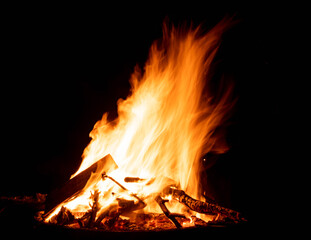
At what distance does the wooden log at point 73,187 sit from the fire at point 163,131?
0.13 meters

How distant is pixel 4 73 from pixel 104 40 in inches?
108

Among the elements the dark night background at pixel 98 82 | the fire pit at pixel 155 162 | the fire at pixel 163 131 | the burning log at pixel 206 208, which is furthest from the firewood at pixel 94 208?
the dark night background at pixel 98 82

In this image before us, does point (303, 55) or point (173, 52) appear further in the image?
point (303, 55)

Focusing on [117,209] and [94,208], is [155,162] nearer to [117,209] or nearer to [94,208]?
[117,209]

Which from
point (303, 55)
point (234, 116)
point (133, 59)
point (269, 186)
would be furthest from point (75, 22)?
point (269, 186)

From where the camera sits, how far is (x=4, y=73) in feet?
18.4

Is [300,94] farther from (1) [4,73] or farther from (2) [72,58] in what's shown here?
(1) [4,73]

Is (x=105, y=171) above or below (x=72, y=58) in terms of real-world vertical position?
below

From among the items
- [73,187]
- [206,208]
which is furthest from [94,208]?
[206,208]

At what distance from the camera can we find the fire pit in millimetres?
2570

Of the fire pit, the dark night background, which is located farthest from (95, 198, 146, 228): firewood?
the dark night background

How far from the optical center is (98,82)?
20.1ft

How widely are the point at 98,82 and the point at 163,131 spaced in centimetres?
313

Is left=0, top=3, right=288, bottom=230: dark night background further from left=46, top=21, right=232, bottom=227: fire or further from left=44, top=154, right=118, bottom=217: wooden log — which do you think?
left=44, top=154, right=118, bottom=217: wooden log
